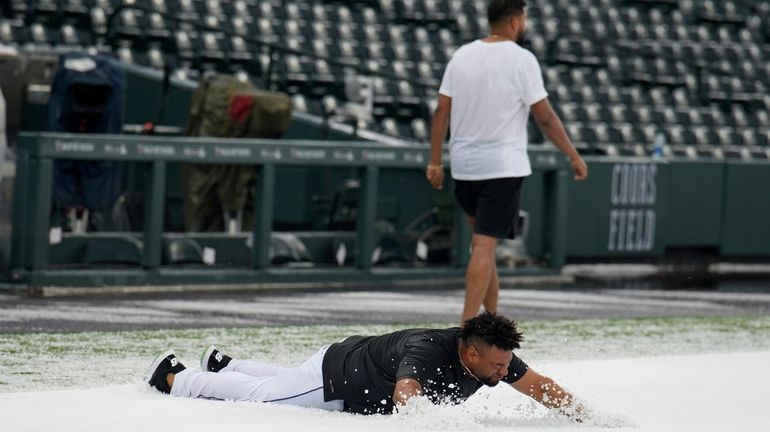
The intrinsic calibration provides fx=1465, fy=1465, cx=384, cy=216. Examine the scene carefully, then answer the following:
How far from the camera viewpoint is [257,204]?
36.7 ft

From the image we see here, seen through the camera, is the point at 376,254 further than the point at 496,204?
Yes

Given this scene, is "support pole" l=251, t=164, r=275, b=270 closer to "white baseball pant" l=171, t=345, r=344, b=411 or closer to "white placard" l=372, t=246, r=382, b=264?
"white placard" l=372, t=246, r=382, b=264

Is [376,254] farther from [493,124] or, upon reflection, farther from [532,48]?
[532,48]

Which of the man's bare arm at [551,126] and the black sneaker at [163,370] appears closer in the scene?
the black sneaker at [163,370]

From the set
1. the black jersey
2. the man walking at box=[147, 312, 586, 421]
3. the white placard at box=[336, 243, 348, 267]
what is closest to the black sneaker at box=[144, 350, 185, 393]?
the man walking at box=[147, 312, 586, 421]

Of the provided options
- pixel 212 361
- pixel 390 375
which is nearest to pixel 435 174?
pixel 212 361

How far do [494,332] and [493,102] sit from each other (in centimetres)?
294

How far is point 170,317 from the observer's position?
8891 millimetres

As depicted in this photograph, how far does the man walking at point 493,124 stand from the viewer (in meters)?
7.55

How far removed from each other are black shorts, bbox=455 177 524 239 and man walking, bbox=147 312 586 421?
210cm

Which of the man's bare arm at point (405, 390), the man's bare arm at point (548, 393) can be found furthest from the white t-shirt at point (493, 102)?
the man's bare arm at point (405, 390)

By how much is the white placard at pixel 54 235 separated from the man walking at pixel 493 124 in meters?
3.61

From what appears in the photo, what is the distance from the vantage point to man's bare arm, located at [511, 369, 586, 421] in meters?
5.21

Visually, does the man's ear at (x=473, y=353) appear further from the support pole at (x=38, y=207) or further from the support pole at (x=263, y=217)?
the support pole at (x=263, y=217)
